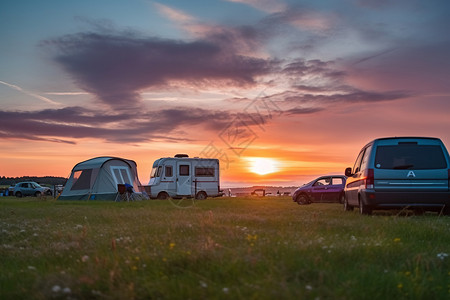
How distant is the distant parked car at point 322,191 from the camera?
3022cm

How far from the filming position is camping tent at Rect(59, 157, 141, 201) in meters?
33.0

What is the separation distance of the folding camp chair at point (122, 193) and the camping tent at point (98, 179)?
289mm

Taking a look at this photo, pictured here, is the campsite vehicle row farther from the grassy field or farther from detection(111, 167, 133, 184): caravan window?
the grassy field

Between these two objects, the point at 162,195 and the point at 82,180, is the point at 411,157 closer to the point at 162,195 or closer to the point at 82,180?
the point at 162,195

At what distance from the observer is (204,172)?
38.2 meters

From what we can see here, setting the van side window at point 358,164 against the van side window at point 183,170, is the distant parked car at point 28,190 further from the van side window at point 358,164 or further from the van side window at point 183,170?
the van side window at point 358,164

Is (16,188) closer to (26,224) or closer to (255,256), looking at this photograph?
(26,224)

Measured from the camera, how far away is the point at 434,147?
15.8 meters

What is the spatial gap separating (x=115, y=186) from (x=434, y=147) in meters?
22.6

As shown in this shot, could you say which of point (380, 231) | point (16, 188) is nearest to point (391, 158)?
point (380, 231)

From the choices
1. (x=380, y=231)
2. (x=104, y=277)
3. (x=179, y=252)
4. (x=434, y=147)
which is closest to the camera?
(x=104, y=277)


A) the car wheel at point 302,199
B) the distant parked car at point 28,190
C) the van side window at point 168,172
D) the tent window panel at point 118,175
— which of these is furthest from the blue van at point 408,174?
the distant parked car at point 28,190

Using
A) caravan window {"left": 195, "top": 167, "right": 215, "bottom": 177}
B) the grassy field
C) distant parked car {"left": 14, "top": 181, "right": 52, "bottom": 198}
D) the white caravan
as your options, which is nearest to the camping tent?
the white caravan

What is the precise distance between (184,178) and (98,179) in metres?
6.94
